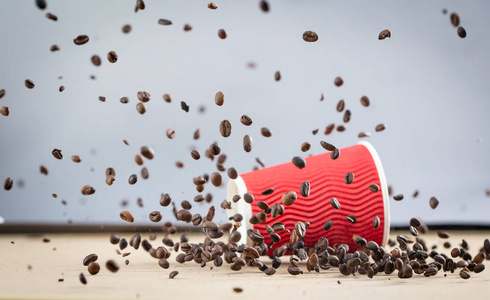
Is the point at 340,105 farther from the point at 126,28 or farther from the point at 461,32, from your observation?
the point at 126,28

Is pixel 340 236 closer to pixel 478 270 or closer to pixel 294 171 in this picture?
pixel 294 171

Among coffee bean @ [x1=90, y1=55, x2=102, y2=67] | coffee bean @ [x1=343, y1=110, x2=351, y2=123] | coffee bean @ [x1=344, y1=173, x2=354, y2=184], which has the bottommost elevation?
coffee bean @ [x1=344, y1=173, x2=354, y2=184]

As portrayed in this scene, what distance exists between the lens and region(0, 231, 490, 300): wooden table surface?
4.31 feet

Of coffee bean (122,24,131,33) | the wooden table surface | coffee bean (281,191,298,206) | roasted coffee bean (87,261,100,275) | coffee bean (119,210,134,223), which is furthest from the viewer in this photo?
coffee bean (122,24,131,33)

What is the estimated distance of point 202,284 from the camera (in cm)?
151

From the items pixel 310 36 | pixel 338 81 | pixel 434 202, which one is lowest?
pixel 434 202

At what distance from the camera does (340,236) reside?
2.04 m

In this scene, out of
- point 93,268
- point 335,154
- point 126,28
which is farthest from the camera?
point 126,28

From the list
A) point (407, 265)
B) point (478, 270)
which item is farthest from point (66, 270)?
point (478, 270)

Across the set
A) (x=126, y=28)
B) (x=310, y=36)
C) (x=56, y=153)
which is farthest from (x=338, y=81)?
(x=56, y=153)

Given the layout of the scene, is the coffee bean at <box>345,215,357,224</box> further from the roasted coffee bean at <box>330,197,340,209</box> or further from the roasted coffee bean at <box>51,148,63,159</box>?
the roasted coffee bean at <box>51,148,63,159</box>

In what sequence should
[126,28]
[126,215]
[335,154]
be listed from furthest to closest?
[126,28], [335,154], [126,215]

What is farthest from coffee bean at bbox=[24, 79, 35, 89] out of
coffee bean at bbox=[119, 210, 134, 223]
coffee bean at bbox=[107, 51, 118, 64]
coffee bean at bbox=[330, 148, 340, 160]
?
coffee bean at bbox=[330, 148, 340, 160]

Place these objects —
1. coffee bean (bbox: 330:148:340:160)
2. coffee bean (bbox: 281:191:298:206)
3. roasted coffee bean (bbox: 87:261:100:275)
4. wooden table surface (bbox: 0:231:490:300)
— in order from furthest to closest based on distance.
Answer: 1. coffee bean (bbox: 330:148:340:160)
2. coffee bean (bbox: 281:191:298:206)
3. roasted coffee bean (bbox: 87:261:100:275)
4. wooden table surface (bbox: 0:231:490:300)
